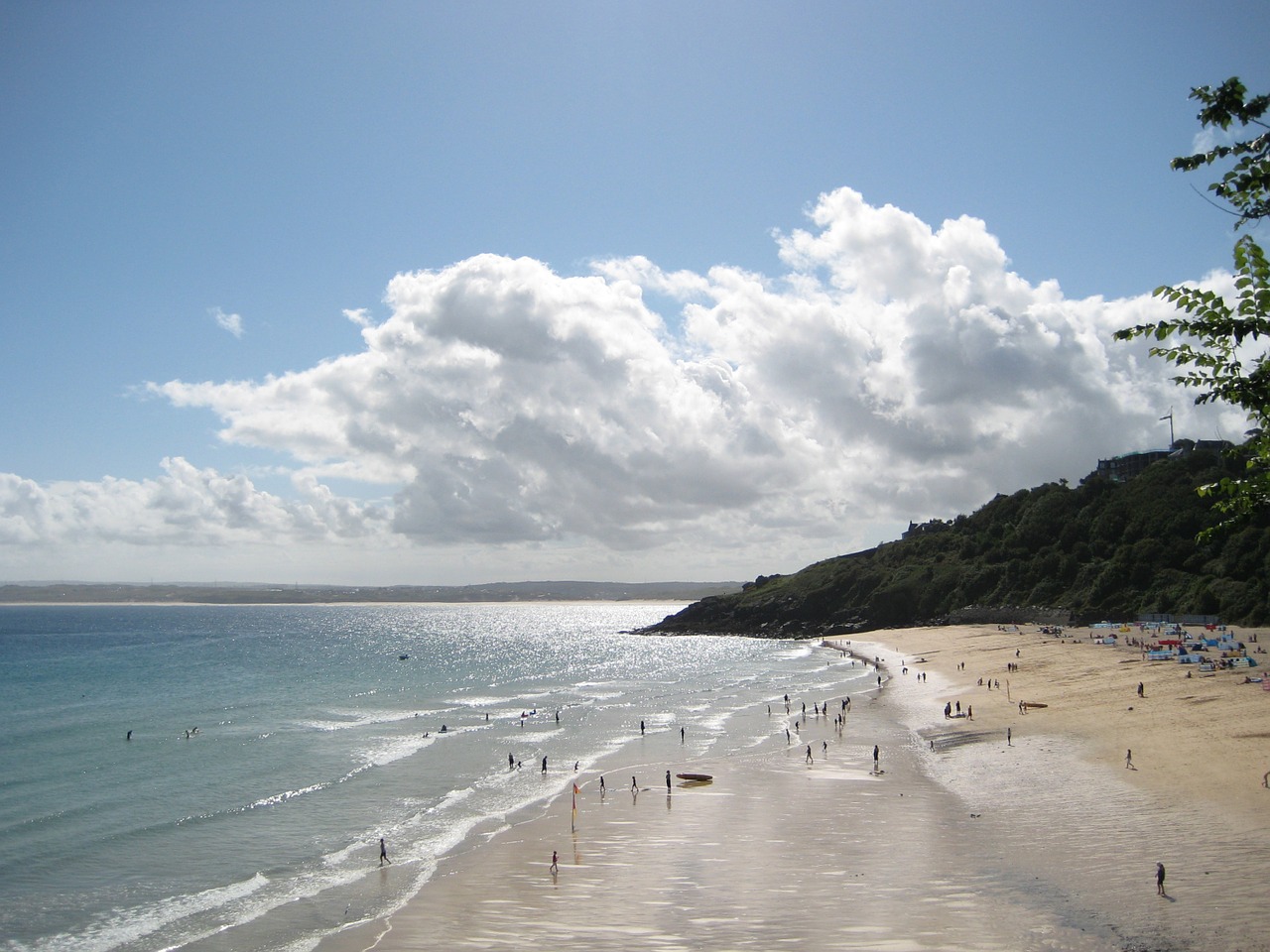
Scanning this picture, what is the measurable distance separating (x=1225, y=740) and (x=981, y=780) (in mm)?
9519

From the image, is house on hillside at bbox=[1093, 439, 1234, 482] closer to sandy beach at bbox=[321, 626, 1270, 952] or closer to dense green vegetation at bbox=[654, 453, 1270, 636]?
dense green vegetation at bbox=[654, 453, 1270, 636]

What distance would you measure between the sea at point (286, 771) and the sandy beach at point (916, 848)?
239 centimetres

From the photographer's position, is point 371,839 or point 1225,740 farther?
point 1225,740

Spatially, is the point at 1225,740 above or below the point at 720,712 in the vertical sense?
above

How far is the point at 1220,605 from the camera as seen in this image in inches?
3219

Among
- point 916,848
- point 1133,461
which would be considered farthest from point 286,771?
point 1133,461

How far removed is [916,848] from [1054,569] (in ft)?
320

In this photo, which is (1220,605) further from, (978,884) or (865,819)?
(978,884)

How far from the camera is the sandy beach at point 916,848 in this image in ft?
66.3

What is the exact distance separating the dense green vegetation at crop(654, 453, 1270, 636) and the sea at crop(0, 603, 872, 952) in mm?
30011

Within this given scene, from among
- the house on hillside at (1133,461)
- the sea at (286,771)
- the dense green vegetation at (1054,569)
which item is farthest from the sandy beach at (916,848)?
the house on hillside at (1133,461)

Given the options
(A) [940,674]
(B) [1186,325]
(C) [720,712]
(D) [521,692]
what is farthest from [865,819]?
(D) [521,692]

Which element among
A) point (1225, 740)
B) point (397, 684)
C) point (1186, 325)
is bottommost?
point (397, 684)

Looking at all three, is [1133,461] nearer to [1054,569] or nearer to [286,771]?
[1054,569]
